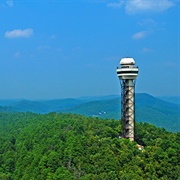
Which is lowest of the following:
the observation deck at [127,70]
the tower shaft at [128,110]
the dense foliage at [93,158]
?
the dense foliage at [93,158]

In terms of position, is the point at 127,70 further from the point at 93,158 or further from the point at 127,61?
the point at 93,158

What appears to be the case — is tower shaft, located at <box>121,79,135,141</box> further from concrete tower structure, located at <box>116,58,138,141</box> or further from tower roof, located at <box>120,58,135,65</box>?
tower roof, located at <box>120,58,135,65</box>

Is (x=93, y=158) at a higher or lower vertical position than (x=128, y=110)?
lower

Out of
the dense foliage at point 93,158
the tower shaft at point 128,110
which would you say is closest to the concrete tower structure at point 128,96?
the tower shaft at point 128,110

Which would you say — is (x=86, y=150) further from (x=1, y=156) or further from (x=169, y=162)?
(x=1, y=156)

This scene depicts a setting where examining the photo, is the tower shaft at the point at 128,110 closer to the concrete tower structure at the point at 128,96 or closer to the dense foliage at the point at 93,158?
the concrete tower structure at the point at 128,96

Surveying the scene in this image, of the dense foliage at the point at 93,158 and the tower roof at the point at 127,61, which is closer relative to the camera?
the dense foliage at the point at 93,158

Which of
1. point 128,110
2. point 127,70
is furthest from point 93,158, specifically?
point 127,70

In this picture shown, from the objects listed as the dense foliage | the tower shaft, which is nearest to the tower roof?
the tower shaft
